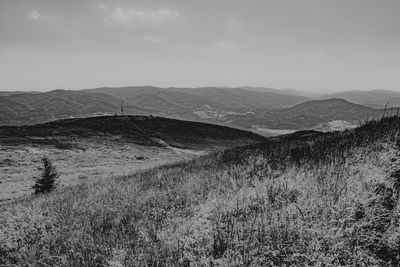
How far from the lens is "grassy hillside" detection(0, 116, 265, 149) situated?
101ft

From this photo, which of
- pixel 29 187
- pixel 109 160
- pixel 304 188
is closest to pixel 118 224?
pixel 304 188

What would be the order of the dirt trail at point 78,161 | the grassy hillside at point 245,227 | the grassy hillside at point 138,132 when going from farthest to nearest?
the grassy hillside at point 138,132 → the dirt trail at point 78,161 → the grassy hillside at point 245,227

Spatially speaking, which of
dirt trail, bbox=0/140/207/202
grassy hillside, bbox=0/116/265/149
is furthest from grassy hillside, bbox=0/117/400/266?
grassy hillside, bbox=0/116/265/149

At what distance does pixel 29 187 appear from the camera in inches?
650

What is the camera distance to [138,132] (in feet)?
133

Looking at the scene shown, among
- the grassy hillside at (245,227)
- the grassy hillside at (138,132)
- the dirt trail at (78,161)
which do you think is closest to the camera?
the grassy hillside at (245,227)

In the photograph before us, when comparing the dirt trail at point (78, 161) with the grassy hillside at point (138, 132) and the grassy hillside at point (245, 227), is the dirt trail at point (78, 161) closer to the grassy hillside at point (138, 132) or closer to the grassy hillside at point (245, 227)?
the grassy hillside at point (138, 132)

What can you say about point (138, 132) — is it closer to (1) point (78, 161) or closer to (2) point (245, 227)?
(1) point (78, 161)

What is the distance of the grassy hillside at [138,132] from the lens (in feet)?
101

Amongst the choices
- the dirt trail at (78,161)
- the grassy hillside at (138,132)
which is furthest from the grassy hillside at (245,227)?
the grassy hillside at (138,132)

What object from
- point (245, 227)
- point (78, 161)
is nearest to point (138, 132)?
point (78, 161)

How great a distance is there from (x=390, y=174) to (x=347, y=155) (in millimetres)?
1484

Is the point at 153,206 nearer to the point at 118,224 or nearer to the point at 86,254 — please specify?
the point at 118,224

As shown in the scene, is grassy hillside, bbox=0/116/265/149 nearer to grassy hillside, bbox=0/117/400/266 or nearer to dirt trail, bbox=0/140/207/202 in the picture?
dirt trail, bbox=0/140/207/202
